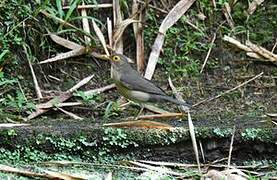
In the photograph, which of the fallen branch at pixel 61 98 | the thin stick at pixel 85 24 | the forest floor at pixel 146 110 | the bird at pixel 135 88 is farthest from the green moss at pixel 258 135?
the thin stick at pixel 85 24

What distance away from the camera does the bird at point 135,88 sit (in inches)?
217

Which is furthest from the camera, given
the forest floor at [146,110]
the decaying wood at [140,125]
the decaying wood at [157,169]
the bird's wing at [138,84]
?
the bird's wing at [138,84]

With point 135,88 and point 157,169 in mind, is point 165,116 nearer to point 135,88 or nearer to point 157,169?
point 135,88

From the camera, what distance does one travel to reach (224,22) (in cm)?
700

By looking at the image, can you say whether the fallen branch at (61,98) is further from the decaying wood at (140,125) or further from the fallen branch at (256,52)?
the fallen branch at (256,52)

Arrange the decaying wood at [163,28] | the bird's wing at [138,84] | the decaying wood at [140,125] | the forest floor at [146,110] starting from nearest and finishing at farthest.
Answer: the forest floor at [146,110]
the decaying wood at [140,125]
the bird's wing at [138,84]
the decaying wood at [163,28]

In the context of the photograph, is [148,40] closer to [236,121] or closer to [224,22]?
[224,22]

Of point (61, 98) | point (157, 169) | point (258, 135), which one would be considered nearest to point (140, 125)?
point (157, 169)

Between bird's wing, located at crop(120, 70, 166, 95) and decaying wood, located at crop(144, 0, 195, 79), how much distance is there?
68 centimetres

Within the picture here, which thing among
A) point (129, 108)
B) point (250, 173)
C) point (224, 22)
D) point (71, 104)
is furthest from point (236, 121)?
point (224, 22)

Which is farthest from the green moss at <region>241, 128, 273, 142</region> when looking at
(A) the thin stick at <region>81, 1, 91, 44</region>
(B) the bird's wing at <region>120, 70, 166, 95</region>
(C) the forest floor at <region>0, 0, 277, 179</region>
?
(A) the thin stick at <region>81, 1, 91, 44</region>

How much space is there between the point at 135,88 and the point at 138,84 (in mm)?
47

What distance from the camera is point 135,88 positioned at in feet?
18.2

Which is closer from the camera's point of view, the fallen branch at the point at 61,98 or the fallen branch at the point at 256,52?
the fallen branch at the point at 61,98
